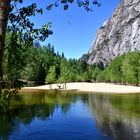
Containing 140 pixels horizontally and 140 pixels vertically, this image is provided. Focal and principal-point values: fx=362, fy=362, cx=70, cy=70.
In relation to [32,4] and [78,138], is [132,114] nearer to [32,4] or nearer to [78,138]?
[78,138]

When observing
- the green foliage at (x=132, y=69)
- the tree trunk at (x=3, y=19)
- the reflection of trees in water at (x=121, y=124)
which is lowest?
Result: the reflection of trees in water at (x=121, y=124)

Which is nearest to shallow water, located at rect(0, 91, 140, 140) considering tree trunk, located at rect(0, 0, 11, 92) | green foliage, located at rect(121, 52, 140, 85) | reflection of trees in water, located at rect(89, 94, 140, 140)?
reflection of trees in water, located at rect(89, 94, 140, 140)

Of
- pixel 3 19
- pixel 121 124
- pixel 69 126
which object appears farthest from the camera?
pixel 121 124

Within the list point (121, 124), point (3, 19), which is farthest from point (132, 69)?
point (3, 19)

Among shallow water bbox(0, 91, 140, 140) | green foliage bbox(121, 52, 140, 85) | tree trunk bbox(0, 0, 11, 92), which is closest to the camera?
tree trunk bbox(0, 0, 11, 92)

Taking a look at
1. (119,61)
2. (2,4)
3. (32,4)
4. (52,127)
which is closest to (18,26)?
(32,4)

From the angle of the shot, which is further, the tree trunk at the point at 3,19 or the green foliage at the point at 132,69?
the green foliage at the point at 132,69

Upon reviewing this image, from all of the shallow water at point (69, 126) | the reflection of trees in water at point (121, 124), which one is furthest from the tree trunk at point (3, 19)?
the reflection of trees in water at point (121, 124)

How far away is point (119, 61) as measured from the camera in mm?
171750

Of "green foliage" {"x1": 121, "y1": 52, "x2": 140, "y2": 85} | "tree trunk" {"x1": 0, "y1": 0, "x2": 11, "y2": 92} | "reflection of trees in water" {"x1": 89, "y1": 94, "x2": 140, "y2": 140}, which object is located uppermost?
"green foliage" {"x1": 121, "y1": 52, "x2": 140, "y2": 85}

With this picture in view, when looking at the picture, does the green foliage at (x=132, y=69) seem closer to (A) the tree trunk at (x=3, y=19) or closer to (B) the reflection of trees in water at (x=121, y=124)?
(B) the reflection of trees in water at (x=121, y=124)

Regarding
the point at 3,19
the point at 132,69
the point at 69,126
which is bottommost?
the point at 69,126

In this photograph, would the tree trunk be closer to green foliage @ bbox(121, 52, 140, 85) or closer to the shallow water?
the shallow water

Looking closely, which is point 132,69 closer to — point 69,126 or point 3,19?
point 69,126
